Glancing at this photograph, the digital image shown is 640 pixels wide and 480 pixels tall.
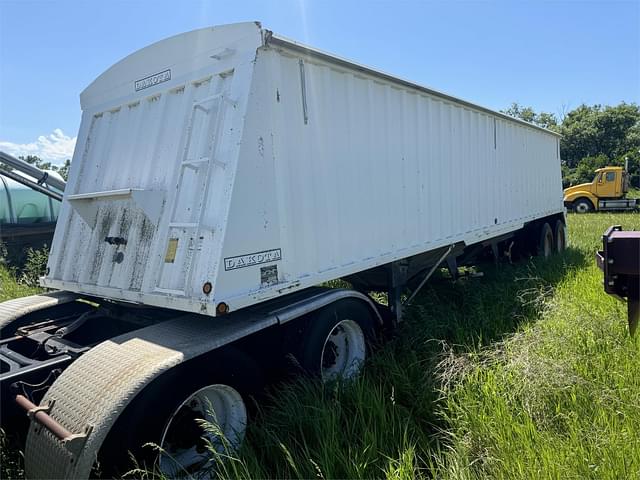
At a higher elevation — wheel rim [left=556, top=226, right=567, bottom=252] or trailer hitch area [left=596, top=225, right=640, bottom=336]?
wheel rim [left=556, top=226, right=567, bottom=252]

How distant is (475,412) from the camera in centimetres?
296

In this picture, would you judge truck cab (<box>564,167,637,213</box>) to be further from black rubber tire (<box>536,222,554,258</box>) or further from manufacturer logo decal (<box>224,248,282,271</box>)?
manufacturer logo decal (<box>224,248,282,271</box>)

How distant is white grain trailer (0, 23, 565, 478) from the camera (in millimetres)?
2537

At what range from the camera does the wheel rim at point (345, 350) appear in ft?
12.7

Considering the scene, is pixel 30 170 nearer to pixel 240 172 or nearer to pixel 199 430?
pixel 240 172

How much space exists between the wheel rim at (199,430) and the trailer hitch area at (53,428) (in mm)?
581

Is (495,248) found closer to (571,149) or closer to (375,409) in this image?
(375,409)

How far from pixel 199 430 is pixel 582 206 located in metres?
28.3

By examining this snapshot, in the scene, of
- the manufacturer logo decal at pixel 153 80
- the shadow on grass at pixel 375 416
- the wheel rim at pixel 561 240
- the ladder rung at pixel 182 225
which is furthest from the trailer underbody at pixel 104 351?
the wheel rim at pixel 561 240

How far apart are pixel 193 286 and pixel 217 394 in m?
0.75

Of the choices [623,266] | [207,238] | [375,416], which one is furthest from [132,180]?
[623,266]

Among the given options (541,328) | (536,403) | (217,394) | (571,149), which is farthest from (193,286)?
(571,149)

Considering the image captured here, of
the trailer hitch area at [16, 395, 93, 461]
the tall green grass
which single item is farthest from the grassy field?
the trailer hitch area at [16, 395, 93, 461]

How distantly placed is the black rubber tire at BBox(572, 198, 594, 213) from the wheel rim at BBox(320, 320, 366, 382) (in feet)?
86.8
